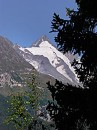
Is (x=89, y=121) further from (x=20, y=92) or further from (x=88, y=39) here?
(x=20, y=92)

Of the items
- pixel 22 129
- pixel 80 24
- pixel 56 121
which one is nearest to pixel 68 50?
pixel 80 24

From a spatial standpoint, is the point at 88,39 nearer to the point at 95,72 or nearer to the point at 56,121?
the point at 95,72

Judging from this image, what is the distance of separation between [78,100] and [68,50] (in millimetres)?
3370

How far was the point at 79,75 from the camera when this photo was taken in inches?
674

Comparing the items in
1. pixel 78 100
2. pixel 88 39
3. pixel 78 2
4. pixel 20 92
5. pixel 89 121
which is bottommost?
pixel 89 121

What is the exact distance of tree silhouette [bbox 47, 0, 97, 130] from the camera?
49.4ft

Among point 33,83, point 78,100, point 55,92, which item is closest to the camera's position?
point 78,100

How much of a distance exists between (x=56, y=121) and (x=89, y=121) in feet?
5.92

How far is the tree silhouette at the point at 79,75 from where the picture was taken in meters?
15.1

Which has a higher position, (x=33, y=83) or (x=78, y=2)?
(x=33, y=83)

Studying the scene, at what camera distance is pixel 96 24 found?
1734 cm

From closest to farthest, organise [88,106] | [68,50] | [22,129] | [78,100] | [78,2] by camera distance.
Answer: [88,106] → [78,100] → [68,50] → [78,2] → [22,129]

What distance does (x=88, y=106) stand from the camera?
14148 mm

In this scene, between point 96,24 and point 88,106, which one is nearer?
point 88,106
